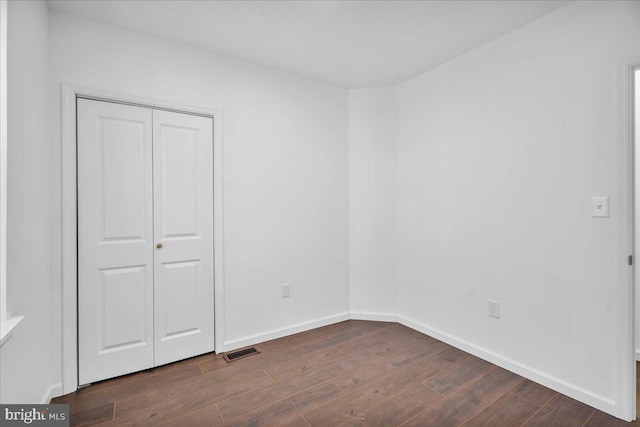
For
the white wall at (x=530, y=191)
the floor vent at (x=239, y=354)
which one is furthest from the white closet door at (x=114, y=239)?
the white wall at (x=530, y=191)

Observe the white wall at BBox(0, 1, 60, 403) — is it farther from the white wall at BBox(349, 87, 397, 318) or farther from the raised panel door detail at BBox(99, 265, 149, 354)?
the white wall at BBox(349, 87, 397, 318)

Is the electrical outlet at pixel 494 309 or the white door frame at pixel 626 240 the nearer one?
the white door frame at pixel 626 240

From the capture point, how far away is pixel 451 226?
2.83 metres

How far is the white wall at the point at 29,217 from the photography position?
1.47 m

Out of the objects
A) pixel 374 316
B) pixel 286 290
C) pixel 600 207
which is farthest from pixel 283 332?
pixel 600 207

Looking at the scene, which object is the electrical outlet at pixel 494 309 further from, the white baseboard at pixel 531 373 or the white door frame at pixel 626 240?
the white door frame at pixel 626 240

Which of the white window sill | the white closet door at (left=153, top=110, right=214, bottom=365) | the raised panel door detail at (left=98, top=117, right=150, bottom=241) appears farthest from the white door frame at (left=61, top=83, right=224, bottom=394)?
the white window sill

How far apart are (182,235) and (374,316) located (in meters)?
2.10

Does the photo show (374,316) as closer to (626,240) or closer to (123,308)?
(626,240)

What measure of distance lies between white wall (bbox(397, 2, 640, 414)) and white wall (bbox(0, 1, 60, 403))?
9.52 ft

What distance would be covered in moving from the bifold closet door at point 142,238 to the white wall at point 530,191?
2.05 meters

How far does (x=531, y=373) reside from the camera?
7.31 feet

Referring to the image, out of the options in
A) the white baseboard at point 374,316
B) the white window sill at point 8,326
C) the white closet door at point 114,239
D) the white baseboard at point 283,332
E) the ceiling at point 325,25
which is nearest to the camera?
the white window sill at point 8,326

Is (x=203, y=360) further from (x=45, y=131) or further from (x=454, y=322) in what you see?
(x=454, y=322)
